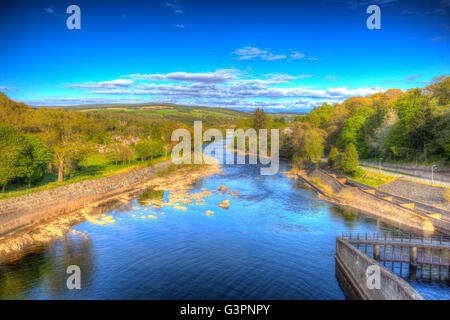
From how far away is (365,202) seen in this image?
141ft

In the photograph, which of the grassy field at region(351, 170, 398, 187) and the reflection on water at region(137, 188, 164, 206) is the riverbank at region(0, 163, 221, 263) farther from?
the grassy field at region(351, 170, 398, 187)

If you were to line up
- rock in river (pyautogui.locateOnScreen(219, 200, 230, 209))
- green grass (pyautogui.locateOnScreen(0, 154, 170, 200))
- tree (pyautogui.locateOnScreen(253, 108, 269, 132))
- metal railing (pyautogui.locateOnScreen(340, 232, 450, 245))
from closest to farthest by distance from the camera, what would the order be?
metal railing (pyautogui.locateOnScreen(340, 232, 450, 245)) < green grass (pyautogui.locateOnScreen(0, 154, 170, 200)) < rock in river (pyautogui.locateOnScreen(219, 200, 230, 209)) < tree (pyautogui.locateOnScreen(253, 108, 269, 132))

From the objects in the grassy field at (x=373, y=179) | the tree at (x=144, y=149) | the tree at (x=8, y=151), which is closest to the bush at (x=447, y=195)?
the grassy field at (x=373, y=179)

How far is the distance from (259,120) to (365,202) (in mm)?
86747

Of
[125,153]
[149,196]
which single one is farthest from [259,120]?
[149,196]

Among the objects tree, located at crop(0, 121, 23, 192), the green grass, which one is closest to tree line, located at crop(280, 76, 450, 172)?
the green grass

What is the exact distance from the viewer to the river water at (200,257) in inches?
830

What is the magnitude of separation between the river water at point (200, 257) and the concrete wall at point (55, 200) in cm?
578

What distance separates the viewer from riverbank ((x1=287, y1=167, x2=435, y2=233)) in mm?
33625

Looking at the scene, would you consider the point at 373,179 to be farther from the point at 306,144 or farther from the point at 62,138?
the point at 62,138

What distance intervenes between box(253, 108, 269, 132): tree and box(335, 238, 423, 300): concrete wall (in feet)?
336

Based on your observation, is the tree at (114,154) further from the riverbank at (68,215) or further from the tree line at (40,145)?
the riverbank at (68,215)

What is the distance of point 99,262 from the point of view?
993 inches

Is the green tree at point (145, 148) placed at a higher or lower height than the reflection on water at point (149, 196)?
higher
